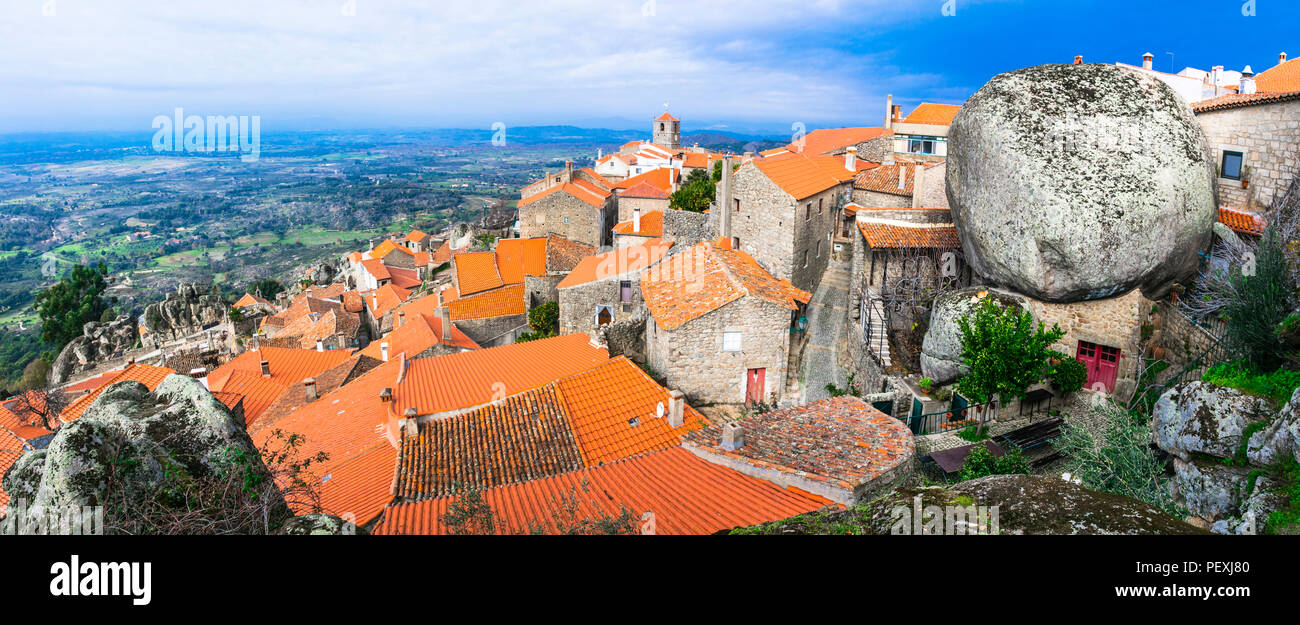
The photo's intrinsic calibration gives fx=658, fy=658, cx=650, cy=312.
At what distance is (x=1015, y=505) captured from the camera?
14.6 feet

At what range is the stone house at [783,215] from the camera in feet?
77.3

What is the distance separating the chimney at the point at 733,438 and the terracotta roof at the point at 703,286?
443cm

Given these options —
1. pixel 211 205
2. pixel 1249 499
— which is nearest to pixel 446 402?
pixel 1249 499

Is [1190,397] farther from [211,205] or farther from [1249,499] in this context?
[211,205]

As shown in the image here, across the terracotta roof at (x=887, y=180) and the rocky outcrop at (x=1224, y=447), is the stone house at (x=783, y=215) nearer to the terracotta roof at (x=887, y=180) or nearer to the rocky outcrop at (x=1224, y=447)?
the terracotta roof at (x=887, y=180)

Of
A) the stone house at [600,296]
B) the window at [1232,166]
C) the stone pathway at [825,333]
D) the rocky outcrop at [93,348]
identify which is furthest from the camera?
the rocky outcrop at [93,348]

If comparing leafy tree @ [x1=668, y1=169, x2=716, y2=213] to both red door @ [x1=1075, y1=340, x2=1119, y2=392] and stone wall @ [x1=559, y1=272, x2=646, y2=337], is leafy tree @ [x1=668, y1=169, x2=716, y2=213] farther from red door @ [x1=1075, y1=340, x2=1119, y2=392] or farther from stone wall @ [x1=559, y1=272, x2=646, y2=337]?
red door @ [x1=1075, y1=340, x2=1119, y2=392]

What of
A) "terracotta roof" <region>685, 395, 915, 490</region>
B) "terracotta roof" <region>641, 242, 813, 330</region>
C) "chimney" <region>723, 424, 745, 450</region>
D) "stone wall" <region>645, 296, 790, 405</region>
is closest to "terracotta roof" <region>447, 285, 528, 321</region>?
"terracotta roof" <region>641, 242, 813, 330</region>

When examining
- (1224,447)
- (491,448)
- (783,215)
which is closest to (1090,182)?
(1224,447)

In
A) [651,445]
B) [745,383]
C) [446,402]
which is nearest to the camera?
[651,445]

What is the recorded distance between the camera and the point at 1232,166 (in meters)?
17.1

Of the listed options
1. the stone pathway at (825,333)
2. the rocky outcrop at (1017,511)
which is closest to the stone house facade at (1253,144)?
the stone pathway at (825,333)
